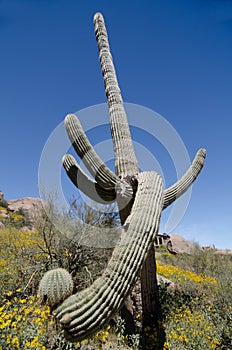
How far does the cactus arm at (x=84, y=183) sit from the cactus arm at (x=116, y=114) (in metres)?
0.34

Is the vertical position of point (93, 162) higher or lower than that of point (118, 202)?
higher

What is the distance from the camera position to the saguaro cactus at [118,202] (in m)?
1.92

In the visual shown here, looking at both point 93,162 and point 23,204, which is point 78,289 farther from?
point 23,204

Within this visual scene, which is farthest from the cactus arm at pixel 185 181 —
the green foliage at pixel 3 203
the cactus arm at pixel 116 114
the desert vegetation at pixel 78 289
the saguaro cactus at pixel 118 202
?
the green foliage at pixel 3 203

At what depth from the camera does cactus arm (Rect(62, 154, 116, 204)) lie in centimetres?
347

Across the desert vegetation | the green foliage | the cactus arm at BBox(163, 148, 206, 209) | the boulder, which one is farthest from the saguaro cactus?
the green foliage

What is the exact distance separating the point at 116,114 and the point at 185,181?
150 centimetres

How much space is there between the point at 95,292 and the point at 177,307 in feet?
11.6

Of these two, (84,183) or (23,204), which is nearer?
(84,183)

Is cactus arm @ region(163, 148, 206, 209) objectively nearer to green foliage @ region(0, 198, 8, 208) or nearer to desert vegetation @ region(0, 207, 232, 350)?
desert vegetation @ region(0, 207, 232, 350)

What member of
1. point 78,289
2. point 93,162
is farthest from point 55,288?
point 78,289

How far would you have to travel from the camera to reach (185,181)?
3.86m

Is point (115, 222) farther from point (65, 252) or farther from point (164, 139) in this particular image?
point (164, 139)

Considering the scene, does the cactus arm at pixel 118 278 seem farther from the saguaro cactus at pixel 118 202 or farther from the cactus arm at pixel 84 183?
the cactus arm at pixel 84 183
